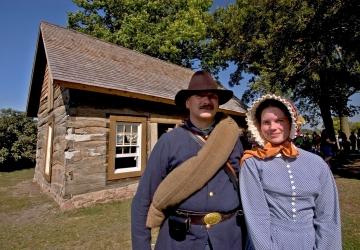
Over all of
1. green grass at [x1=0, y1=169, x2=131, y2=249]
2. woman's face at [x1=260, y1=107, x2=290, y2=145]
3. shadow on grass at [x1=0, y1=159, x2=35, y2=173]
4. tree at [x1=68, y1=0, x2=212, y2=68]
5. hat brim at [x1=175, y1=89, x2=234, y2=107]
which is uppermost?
tree at [x1=68, y1=0, x2=212, y2=68]

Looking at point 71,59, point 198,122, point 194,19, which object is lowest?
point 198,122

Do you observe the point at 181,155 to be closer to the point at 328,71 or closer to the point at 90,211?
the point at 90,211

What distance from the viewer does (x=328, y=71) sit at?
18672mm

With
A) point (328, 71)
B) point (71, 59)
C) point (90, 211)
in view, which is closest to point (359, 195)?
point (90, 211)

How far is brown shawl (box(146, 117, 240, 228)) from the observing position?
229 cm

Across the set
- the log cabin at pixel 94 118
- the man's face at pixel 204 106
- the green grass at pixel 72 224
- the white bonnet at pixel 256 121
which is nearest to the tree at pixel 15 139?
the log cabin at pixel 94 118

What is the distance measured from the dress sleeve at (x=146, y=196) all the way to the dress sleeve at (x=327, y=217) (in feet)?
3.93

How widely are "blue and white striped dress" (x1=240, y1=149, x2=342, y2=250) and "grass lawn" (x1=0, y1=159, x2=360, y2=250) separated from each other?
3.43 metres

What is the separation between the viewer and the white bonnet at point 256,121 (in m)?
2.30

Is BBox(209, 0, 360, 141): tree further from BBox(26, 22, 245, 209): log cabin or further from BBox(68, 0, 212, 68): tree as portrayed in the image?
BBox(26, 22, 245, 209): log cabin

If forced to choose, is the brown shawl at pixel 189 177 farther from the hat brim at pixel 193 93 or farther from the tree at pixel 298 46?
the tree at pixel 298 46

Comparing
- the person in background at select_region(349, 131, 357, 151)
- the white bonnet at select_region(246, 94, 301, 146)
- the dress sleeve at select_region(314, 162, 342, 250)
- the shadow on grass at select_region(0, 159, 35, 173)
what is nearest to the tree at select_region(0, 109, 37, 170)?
the shadow on grass at select_region(0, 159, 35, 173)

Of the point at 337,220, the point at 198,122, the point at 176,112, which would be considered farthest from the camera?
the point at 176,112

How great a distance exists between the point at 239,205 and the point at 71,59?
855cm
